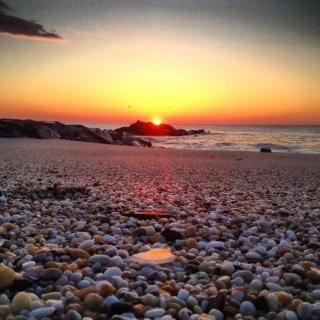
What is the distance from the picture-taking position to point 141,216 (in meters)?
4.41

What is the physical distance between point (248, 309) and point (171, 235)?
1.42 metres

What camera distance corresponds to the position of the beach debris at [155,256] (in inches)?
118

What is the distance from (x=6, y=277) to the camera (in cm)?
250

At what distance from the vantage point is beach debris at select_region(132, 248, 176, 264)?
9.82 ft

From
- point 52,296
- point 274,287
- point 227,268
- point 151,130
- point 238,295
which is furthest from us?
point 151,130

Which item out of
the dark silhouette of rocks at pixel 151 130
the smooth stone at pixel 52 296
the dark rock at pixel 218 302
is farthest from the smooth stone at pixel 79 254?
the dark silhouette of rocks at pixel 151 130

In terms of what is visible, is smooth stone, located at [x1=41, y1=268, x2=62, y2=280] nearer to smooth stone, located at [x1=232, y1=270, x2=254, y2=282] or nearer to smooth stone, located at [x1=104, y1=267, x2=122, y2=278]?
smooth stone, located at [x1=104, y1=267, x2=122, y2=278]

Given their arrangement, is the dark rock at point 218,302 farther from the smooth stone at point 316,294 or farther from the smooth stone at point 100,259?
the smooth stone at point 100,259

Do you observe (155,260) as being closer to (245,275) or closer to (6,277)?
(245,275)

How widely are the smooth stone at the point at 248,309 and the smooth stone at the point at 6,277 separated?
1434 millimetres

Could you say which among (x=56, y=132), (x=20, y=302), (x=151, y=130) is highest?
(x=151, y=130)

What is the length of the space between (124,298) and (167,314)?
0.97 feet

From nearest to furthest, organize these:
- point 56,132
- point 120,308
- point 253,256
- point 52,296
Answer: point 120,308
point 52,296
point 253,256
point 56,132

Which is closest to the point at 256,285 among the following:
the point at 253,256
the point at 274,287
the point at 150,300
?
the point at 274,287
